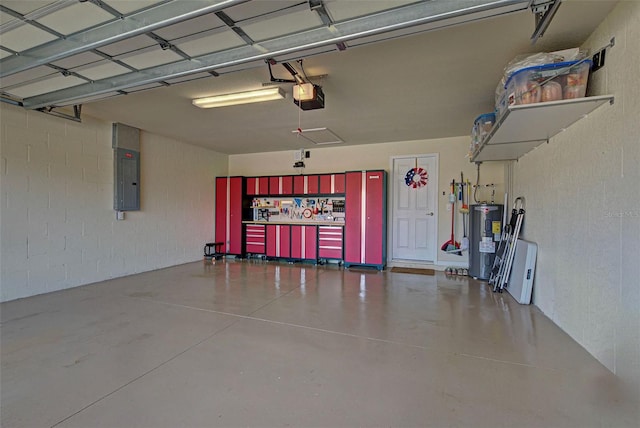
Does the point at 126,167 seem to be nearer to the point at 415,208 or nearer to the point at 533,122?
the point at 415,208

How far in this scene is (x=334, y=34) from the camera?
1.90 meters

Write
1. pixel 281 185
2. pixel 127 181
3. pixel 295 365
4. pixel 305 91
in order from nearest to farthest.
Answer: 1. pixel 295 365
2. pixel 305 91
3. pixel 127 181
4. pixel 281 185

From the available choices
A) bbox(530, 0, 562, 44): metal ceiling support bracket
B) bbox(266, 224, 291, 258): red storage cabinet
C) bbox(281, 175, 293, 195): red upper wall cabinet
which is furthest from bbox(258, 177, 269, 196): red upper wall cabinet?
bbox(530, 0, 562, 44): metal ceiling support bracket

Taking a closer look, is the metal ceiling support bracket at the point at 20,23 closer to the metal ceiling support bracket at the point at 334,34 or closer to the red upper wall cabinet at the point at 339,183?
the metal ceiling support bracket at the point at 334,34

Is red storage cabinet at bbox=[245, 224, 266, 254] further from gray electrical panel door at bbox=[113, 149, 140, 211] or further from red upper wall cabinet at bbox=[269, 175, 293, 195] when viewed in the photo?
gray electrical panel door at bbox=[113, 149, 140, 211]

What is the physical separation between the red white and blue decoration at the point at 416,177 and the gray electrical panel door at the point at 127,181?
5060 mm

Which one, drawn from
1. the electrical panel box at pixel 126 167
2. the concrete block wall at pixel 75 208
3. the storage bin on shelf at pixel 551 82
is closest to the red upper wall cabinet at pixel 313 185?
the concrete block wall at pixel 75 208

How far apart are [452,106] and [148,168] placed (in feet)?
17.1

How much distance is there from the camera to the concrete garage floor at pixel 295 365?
1573 millimetres

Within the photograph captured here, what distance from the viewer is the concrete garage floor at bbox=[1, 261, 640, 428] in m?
1.57

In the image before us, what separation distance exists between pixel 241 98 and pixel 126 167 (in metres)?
2.74

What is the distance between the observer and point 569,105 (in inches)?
82.7

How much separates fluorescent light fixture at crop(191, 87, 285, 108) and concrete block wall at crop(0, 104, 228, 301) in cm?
212

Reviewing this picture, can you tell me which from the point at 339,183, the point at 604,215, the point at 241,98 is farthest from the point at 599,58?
the point at 339,183
